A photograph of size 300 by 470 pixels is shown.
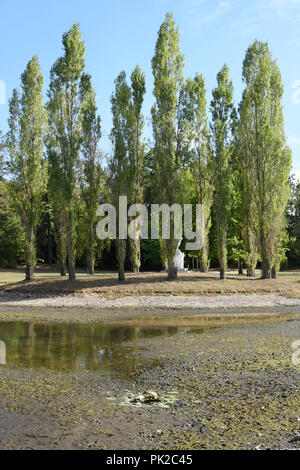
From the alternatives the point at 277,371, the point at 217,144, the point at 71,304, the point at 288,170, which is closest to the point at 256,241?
the point at 288,170

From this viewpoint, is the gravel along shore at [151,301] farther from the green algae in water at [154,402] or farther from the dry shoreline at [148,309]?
the green algae in water at [154,402]

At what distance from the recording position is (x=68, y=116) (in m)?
27.3

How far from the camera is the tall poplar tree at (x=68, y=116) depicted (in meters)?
26.6

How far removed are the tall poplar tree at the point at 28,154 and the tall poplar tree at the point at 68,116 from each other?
45.4 inches

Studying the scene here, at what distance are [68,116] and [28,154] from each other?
11.4ft

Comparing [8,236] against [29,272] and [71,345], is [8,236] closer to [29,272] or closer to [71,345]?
[29,272]

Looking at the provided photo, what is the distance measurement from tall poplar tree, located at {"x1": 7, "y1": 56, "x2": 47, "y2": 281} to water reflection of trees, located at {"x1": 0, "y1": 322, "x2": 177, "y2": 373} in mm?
12354

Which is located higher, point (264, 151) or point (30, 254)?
point (264, 151)

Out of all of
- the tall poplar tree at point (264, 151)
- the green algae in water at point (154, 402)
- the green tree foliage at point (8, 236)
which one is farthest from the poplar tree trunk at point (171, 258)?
the green tree foliage at point (8, 236)

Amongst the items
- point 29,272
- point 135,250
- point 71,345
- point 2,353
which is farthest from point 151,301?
point 2,353

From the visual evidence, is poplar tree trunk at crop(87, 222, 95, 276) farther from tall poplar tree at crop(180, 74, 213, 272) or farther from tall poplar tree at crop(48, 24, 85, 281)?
tall poplar tree at crop(180, 74, 213, 272)

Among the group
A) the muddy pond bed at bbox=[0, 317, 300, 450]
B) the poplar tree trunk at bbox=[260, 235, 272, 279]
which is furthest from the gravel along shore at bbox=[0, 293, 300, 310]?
the muddy pond bed at bbox=[0, 317, 300, 450]

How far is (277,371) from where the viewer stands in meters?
9.12

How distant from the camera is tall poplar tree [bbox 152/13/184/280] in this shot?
27.0m
